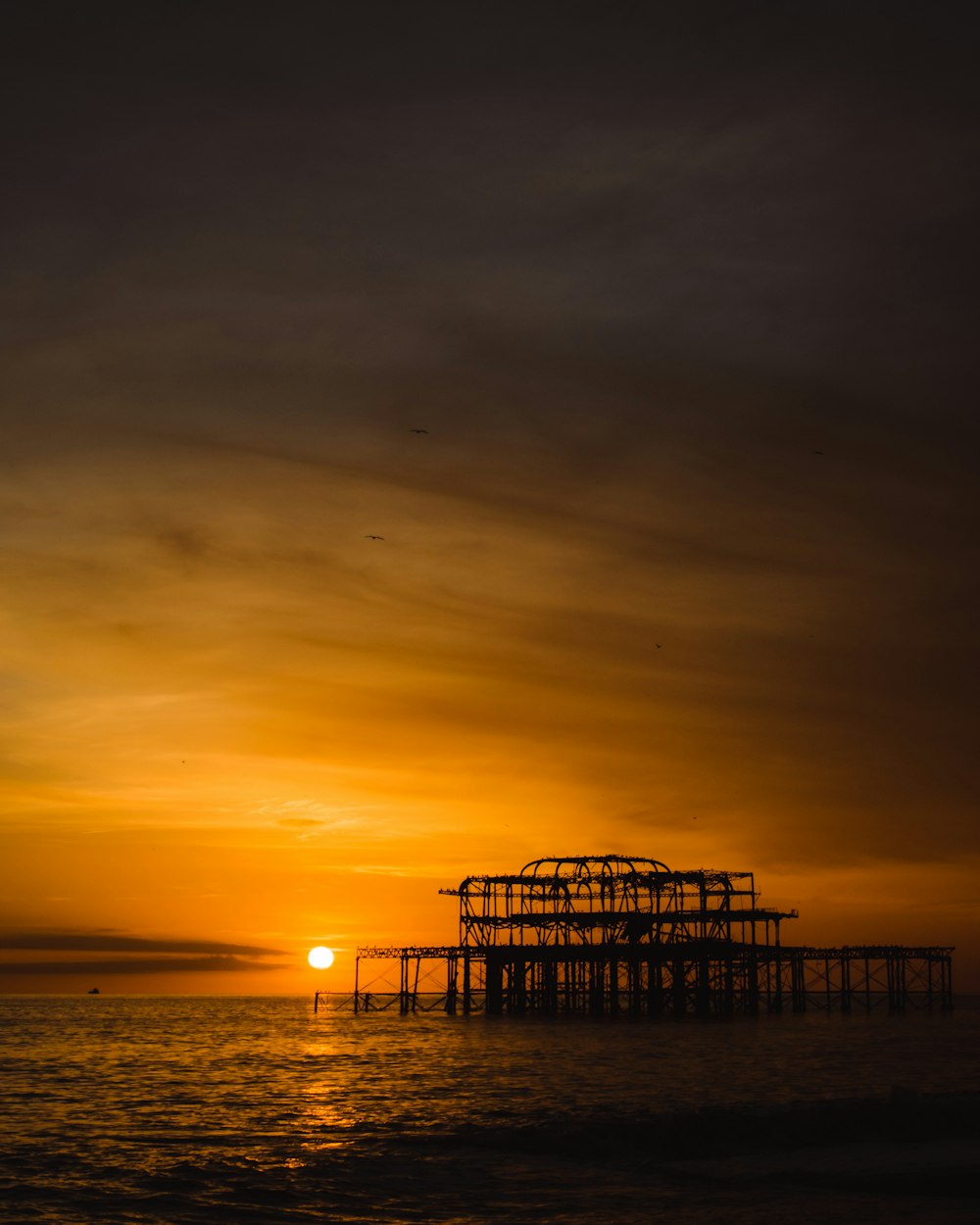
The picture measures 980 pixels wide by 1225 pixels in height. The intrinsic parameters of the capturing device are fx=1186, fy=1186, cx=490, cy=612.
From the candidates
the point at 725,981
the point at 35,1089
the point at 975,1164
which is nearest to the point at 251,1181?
the point at 975,1164

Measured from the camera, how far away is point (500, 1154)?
29906 mm

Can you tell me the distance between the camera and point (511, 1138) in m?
32.1

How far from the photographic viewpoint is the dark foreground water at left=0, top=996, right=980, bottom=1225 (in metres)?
24.0

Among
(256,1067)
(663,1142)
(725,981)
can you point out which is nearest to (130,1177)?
(663,1142)

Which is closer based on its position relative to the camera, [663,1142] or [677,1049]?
[663,1142]

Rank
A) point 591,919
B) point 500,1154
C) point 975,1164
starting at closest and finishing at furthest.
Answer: point 975,1164, point 500,1154, point 591,919

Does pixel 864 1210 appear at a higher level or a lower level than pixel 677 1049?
higher

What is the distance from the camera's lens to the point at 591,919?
3339 inches

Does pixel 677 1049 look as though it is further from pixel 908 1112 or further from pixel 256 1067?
pixel 908 1112

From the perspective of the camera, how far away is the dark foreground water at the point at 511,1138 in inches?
947

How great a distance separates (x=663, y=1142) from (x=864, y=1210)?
9.01 metres

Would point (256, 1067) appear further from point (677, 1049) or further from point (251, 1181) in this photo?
point (251, 1181)

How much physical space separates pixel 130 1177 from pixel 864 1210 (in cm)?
1667

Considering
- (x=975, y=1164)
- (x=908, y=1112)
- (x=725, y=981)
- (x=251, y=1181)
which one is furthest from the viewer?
(x=725, y=981)
